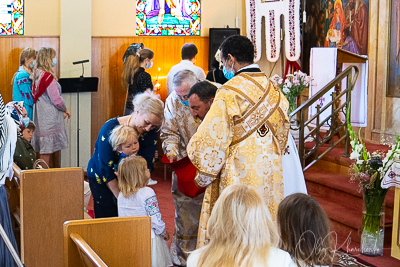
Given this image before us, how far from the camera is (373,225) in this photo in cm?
549

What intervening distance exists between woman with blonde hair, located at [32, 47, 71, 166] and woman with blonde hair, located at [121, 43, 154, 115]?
1.04m

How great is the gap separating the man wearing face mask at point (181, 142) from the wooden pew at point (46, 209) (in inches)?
32.4

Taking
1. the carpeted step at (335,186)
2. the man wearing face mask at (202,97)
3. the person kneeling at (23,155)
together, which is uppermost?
the man wearing face mask at (202,97)

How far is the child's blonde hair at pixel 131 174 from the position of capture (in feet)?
13.6

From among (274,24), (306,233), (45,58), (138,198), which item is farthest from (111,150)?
(274,24)

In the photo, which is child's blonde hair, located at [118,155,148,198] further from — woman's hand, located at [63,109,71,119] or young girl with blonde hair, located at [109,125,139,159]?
woman's hand, located at [63,109,71,119]

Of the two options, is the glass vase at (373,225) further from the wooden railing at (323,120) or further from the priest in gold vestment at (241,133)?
the priest in gold vestment at (241,133)

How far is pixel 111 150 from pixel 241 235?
2012 mm

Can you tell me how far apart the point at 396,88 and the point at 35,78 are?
5194 millimetres

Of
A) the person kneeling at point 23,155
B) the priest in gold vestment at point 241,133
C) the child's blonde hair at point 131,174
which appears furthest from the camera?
the person kneeling at point 23,155

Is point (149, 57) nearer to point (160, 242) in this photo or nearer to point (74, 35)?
point (74, 35)

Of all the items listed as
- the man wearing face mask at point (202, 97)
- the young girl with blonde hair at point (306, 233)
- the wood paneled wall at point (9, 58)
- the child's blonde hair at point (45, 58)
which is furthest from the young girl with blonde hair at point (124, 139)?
the wood paneled wall at point (9, 58)

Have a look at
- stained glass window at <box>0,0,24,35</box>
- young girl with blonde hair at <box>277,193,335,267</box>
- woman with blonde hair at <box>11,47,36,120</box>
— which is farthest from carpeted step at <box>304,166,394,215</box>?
stained glass window at <box>0,0,24,35</box>

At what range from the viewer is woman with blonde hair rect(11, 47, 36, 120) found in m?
8.74
